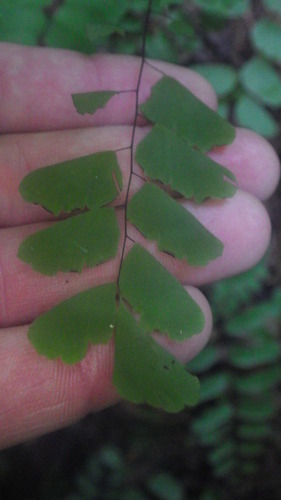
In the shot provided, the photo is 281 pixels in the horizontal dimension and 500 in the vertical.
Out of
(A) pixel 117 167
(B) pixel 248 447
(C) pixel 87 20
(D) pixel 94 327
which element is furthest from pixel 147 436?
(C) pixel 87 20

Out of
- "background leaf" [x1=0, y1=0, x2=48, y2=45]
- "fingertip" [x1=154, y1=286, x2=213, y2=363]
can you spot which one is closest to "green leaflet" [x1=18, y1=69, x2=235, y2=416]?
"fingertip" [x1=154, y1=286, x2=213, y2=363]

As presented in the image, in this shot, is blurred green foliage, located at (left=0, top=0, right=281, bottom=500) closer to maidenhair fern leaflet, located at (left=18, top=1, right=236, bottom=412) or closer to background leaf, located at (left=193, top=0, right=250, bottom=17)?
background leaf, located at (left=193, top=0, right=250, bottom=17)

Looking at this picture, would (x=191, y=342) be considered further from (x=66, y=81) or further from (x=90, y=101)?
(x=66, y=81)

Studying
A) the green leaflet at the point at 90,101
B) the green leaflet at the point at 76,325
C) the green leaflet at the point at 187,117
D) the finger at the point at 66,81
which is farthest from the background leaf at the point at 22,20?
the green leaflet at the point at 76,325

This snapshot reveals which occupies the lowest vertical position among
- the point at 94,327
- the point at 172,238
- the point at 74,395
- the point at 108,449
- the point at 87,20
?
the point at 108,449

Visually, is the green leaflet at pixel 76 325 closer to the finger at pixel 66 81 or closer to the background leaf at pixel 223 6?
the finger at pixel 66 81

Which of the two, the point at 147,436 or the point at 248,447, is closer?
the point at 248,447

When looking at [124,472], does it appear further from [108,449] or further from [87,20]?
[87,20]
